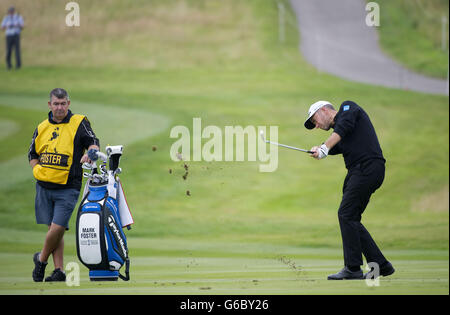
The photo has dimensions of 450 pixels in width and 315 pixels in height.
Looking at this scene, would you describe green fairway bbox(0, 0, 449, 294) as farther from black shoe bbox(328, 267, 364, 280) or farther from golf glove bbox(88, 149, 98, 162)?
golf glove bbox(88, 149, 98, 162)

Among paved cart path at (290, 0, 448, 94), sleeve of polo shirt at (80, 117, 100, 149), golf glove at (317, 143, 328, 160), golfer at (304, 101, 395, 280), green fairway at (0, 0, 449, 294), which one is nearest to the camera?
golf glove at (317, 143, 328, 160)

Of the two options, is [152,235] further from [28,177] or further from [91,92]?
[91,92]

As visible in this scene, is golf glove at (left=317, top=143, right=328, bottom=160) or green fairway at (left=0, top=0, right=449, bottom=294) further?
green fairway at (left=0, top=0, right=449, bottom=294)

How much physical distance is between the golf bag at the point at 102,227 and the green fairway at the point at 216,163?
247 millimetres

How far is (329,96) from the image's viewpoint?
30.7 meters

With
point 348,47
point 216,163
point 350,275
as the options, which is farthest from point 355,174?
point 348,47

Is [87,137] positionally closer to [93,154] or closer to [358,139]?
[93,154]

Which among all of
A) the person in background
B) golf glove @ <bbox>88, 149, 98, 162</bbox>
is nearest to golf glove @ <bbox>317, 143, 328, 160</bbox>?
golf glove @ <bbox>88, 149, 98, 162</bbox>

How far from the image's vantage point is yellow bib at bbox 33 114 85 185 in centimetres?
804

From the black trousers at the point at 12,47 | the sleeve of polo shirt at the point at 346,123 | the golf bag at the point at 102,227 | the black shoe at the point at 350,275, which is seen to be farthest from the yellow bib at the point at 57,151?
the black trousers at the point at 12,47

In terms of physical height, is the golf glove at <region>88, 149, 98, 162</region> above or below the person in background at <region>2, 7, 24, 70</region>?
below

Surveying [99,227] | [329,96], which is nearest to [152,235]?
[99,227]

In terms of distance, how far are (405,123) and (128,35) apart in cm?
1486

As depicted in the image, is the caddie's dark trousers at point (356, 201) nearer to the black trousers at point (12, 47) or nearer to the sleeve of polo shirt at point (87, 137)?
the sleeve of polo shirt at point (87, 137)
